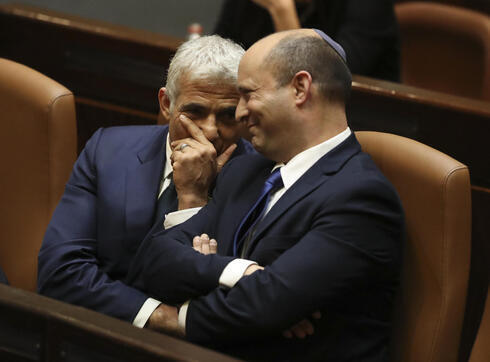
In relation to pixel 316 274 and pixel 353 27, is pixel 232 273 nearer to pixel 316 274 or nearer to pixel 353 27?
pixel 316 274

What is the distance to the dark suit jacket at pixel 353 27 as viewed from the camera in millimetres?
2918

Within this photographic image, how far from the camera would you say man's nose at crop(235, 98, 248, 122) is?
5.46 feet

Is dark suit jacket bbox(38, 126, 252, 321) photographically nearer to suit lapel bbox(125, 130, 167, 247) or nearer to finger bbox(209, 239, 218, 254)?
suit lapel bbox(125, 130, 167, 247)

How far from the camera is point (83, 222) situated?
184 cm

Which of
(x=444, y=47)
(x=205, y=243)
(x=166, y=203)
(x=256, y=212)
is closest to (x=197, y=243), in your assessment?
(x=205, y=243)

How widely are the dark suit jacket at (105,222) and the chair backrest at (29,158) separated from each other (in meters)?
0.13

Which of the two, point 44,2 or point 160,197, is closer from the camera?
point 160,197

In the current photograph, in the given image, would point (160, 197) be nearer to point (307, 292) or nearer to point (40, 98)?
point (40, 98)

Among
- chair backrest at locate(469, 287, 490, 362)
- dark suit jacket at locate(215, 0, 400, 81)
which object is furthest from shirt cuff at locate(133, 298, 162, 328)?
dark suit jacket at locate(215, 0, 400, 81)

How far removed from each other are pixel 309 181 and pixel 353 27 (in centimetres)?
146

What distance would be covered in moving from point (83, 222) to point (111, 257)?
0.09 meters

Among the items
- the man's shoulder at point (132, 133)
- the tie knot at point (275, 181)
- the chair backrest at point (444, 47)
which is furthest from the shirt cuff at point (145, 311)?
the chair backrest at point (444, 47)

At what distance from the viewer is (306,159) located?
161 cm

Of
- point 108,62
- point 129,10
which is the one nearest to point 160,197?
point 108,62
